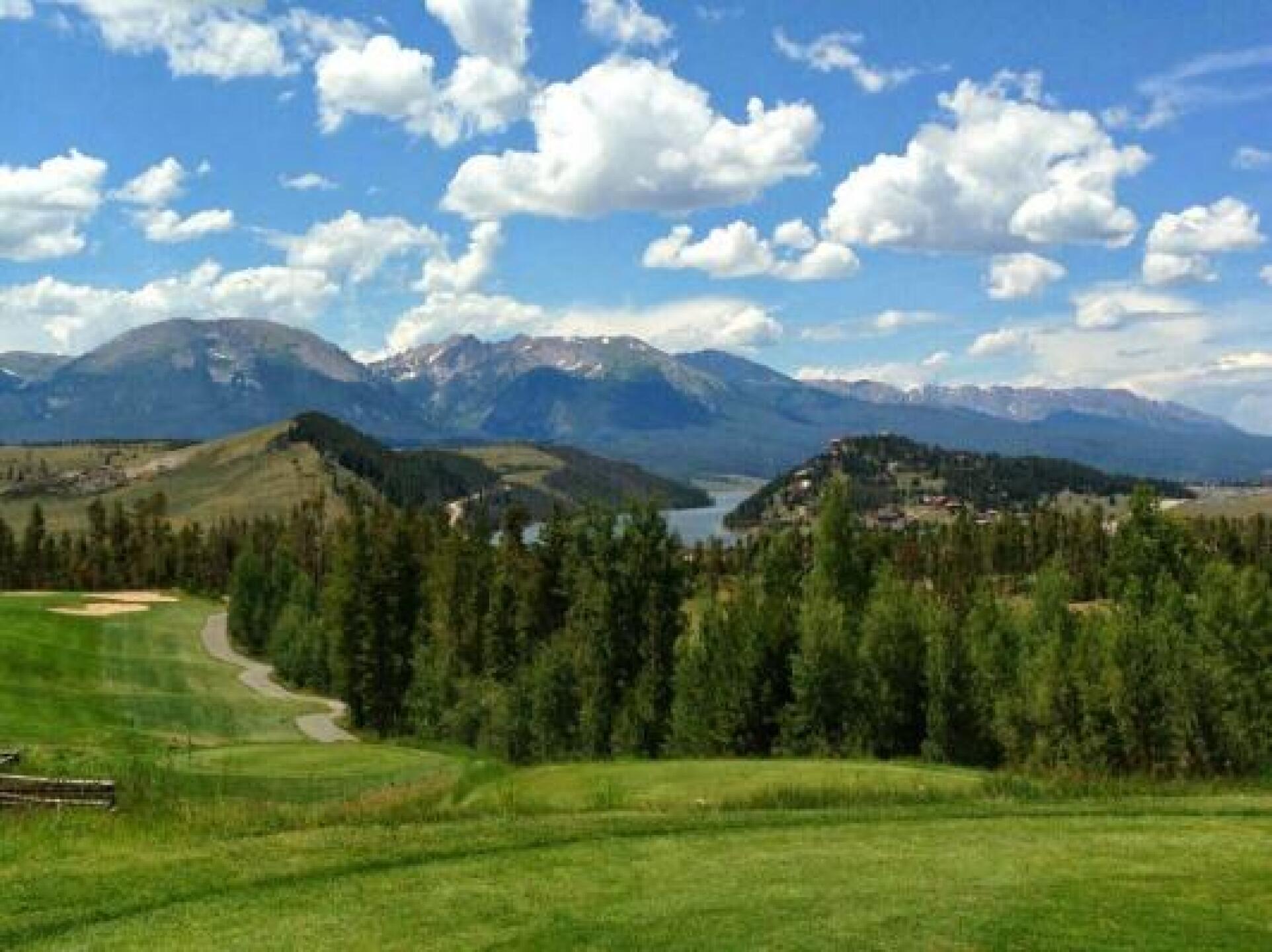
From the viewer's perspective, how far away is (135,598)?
572ft

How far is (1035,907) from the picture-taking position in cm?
1778

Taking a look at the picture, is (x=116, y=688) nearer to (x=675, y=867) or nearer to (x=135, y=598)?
(x=135, y=598)

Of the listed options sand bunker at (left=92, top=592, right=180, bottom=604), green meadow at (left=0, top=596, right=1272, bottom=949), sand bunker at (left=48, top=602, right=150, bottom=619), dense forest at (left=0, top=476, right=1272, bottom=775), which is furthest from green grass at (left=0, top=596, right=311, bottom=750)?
green meadow at (left=0, top=596, right=1272, bottom=949)

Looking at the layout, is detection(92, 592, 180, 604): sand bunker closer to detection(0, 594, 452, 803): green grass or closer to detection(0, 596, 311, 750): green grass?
detection(0, 594, 452, 803): green grass

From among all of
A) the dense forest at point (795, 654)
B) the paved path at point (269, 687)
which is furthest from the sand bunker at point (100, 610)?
the dense forest at point (795, 654)

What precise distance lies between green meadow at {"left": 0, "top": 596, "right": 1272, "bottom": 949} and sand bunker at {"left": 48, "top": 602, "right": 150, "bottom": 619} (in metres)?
116

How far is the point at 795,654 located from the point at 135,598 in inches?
5447

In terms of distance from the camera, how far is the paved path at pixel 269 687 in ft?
315

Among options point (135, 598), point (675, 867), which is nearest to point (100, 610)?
point (135, 598)

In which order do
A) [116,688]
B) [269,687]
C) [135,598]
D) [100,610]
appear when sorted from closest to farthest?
[116,688] < [269,687] < [100,610] < [135,598]

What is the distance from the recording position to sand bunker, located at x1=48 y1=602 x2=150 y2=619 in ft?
452

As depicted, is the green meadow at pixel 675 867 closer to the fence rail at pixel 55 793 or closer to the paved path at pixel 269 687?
the fence rail at pixel 55 793

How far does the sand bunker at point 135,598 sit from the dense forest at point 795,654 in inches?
2025

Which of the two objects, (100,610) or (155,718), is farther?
(100,610)
